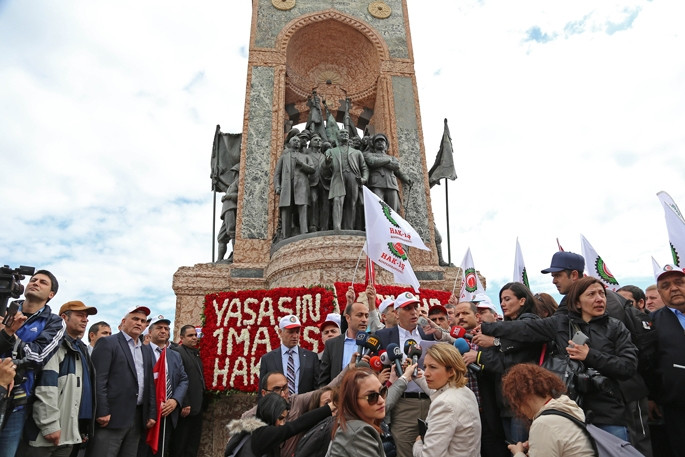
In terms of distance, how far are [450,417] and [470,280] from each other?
575 centimetres

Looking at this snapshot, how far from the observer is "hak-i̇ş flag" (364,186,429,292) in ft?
23.7

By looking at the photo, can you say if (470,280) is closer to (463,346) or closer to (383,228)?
(383,228)

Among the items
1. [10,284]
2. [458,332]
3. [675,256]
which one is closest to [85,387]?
[10,284]

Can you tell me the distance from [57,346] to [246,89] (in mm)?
10911

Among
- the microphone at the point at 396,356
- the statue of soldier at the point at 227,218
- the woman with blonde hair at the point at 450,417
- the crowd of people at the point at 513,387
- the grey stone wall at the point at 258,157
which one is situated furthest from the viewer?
the statue of soldier at the point at 227,218

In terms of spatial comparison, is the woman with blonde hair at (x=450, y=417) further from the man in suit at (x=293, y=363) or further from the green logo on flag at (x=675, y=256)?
the green logo on flag at (x=675, y=256)

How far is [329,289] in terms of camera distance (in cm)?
899

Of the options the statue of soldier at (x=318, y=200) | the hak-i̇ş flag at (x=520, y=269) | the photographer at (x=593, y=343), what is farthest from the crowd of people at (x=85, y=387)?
the statue of soldier at (x=318, y=200)

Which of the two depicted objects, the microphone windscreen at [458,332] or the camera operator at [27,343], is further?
the microphone windscreen at [458,332]

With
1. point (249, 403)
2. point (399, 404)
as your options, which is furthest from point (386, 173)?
point (399, 404)

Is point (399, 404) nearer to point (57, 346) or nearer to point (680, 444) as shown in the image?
point (680, 444)

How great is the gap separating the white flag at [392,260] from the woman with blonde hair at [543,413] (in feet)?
12.8

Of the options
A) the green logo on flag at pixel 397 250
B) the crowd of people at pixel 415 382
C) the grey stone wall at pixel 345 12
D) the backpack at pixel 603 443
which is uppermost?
the grey stone wall at pixel 345 12

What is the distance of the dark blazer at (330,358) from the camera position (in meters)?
5.59
